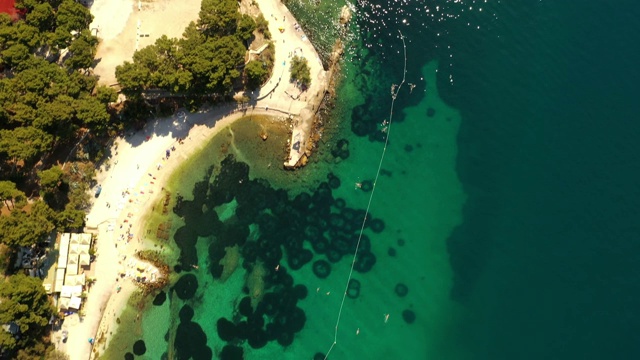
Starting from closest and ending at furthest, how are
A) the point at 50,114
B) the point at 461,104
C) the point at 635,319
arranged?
the point at 50,114
the point at 635,319
the point at 461,104

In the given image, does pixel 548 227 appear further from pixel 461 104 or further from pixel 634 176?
pixel 461 104

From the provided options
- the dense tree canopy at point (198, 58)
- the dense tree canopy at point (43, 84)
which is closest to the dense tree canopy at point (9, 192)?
the dense tree canopy at point (43, 84)

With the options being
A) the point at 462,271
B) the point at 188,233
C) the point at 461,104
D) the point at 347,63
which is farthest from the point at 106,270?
the point at 461,104

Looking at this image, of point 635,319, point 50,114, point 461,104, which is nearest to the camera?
point 50,114

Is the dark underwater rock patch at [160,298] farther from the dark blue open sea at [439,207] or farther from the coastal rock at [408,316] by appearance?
the coastal rock at [408,316]

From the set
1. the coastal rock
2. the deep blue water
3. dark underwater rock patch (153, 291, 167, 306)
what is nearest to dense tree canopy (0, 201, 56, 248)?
dark underwater rock patch (153, 291, 167, 306)

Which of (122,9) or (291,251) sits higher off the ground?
(122,9)

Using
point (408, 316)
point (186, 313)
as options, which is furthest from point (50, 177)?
point (408, 316)

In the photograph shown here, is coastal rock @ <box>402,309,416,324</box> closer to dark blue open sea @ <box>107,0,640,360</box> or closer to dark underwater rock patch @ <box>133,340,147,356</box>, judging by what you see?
dark blue open sea @ <box>107,0,640,360</box>

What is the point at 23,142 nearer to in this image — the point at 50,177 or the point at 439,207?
the point at 50,177
